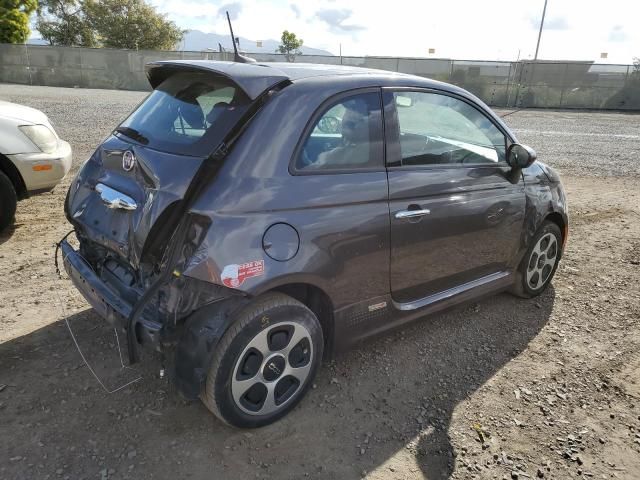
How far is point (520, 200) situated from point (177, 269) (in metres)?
2.55

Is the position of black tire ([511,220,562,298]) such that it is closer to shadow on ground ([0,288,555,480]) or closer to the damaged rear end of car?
shadow on ground ([0,288,555,480])

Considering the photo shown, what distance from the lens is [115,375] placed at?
2998 millimetres

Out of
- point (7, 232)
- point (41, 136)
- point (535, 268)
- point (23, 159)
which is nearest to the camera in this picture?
point (535, 268)

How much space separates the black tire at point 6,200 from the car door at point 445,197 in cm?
372

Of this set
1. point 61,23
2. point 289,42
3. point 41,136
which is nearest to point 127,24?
point 61,23

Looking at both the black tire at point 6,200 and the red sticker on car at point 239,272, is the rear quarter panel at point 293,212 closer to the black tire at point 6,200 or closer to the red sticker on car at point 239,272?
the red sticker on car at point 239,272

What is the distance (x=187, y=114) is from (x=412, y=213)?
1.41 meters

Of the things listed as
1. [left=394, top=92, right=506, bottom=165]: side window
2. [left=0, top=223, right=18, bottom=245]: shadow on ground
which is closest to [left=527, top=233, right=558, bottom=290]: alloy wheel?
[left=394, top=92, right=506, bottom=165]: side window

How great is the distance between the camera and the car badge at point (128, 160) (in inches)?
106

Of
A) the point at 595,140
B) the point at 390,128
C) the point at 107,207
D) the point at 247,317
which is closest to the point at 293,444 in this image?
the point at 247,317

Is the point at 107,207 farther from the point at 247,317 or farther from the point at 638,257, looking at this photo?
the point at 638,257

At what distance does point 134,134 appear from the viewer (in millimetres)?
2963

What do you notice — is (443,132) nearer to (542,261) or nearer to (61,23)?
(542,261)

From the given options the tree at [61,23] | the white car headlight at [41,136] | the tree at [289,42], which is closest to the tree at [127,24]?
the tree at [61,23]
